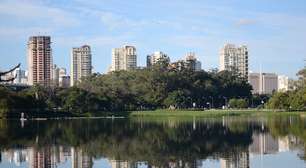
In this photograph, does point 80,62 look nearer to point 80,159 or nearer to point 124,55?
point 124,55

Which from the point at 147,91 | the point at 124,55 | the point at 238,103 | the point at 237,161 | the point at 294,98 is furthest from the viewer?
the point at 124,55

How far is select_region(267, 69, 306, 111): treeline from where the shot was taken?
3057 inches

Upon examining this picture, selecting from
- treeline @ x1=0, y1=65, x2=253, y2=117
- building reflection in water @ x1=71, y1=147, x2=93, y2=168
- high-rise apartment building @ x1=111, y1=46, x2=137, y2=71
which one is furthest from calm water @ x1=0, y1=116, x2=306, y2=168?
high-rise apartment building @ x1=111, y1=46, x2=137, y2=71

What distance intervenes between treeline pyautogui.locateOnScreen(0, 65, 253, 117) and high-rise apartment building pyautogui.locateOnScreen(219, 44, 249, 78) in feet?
199

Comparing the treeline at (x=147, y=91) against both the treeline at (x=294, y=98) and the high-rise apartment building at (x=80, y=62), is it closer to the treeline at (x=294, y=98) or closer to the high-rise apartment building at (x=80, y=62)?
the treeline at (x=294, y=98)

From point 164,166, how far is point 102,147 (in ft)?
28.4

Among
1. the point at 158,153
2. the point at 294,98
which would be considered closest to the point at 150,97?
the point at 294,98

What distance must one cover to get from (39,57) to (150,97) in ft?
268

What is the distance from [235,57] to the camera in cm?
18275

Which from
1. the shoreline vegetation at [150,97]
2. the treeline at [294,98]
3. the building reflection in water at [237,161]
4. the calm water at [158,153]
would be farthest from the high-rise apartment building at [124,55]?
the building reflection in water at [237,161]

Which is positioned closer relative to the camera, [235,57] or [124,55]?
[235,57]

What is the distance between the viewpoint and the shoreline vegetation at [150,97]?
Answer: 7881 centimetres

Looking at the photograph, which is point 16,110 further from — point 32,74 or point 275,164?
point 32,74

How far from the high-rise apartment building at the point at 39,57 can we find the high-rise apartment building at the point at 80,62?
58.2 ft
